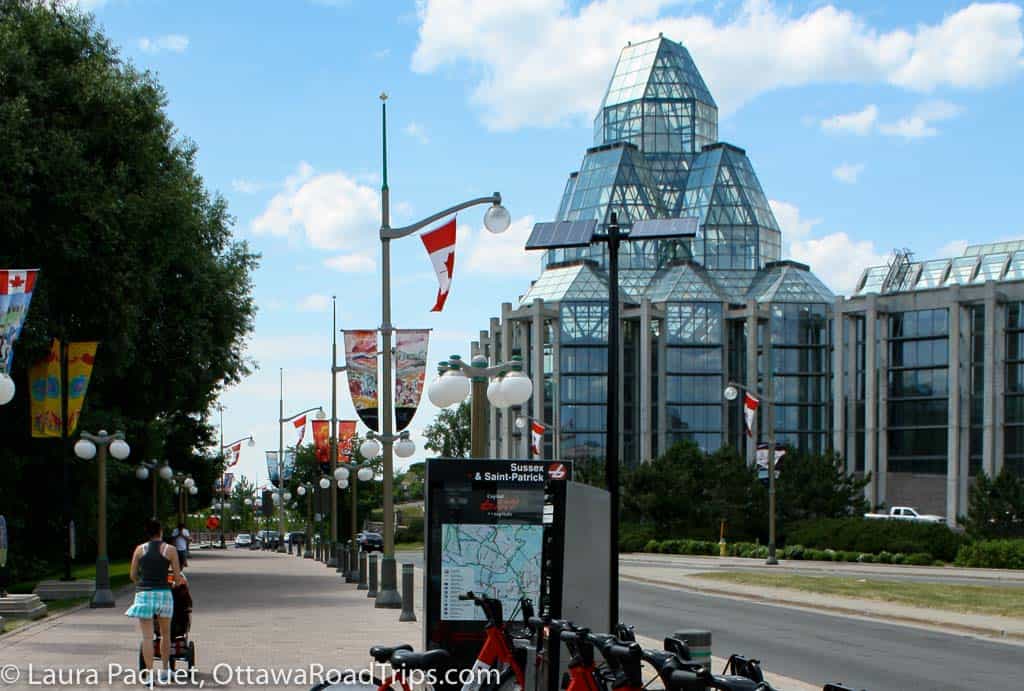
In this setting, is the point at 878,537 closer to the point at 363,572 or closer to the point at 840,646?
the point at 363,572

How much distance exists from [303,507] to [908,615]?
296ft

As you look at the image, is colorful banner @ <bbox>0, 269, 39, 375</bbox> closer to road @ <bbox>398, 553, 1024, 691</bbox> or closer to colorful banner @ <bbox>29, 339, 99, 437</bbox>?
colorful banner @ <bbox>29, 339, 99, 437</bbox>

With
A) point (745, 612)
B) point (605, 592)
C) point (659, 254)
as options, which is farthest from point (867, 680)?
point (659, 254)

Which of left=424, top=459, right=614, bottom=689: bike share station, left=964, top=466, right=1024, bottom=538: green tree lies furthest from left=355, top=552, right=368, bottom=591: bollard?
left=964, top=466, right=1024, bottom=538: green tree

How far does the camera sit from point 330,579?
131 feet

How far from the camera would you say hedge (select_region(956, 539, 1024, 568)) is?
150ft

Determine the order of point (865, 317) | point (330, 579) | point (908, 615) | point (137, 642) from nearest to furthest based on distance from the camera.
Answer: point (137, 642) < point (908, 615) < point (330, 579) < point (865, 317)

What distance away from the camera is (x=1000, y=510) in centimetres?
5184

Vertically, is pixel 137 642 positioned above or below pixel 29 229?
below

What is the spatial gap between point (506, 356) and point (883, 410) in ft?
99.7

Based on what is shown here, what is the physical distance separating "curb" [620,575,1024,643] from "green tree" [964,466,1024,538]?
19.6 metres

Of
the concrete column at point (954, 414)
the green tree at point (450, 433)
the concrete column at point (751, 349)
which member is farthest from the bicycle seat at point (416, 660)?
the green tree at point (450, 433)

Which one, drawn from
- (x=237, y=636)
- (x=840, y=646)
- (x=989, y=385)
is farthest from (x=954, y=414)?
(x=237, y=636)

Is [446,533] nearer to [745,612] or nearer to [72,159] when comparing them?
[745,612]
